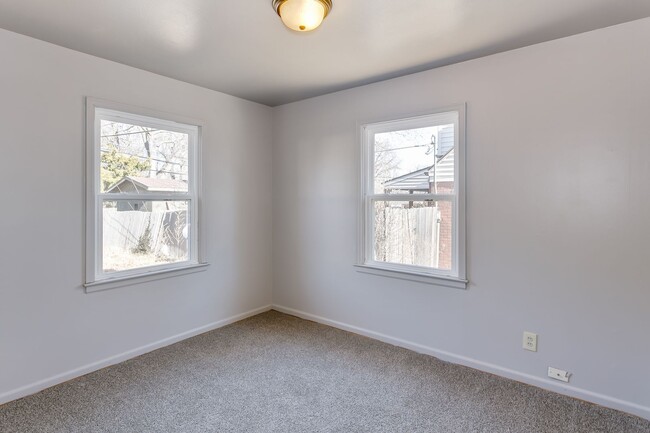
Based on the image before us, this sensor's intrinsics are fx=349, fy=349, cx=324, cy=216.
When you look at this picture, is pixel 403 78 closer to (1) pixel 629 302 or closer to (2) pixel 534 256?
(2) pixel 534 256

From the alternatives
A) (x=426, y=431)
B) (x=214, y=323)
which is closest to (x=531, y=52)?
(x=426, y=431)

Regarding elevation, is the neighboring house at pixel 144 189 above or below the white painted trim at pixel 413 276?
above

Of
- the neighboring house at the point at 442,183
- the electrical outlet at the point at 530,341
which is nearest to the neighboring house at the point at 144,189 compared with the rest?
the neighboring house at the point at 442,183

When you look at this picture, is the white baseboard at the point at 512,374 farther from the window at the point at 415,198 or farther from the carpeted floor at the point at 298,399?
the window at the point at 415,198

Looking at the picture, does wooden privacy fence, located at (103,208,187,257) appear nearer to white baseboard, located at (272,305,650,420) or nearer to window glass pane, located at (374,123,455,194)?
white baseboard, located at (272,305,650,420)

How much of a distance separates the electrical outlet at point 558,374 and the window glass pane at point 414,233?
3.16 feet

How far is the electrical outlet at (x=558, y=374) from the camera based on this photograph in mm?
2326

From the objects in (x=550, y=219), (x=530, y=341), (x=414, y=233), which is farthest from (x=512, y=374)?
(x=414, y=233)

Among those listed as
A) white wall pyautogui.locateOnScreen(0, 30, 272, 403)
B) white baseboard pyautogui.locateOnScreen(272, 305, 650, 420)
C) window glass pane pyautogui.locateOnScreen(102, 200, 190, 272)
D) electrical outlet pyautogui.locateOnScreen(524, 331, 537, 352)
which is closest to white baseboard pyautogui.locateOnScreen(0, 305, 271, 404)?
white wall pyautogui.locateOnScreen(0, 30, 272, 403)

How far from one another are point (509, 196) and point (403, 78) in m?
1.33

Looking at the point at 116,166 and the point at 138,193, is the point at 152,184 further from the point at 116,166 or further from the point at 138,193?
the point at 116,166

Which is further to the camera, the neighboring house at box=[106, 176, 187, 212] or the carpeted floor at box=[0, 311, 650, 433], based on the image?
the neighboring house at box=[106, 176, 187, 212]

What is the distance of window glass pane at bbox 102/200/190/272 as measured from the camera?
9.18 feet

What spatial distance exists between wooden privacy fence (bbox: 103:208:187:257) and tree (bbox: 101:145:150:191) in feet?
0.82
